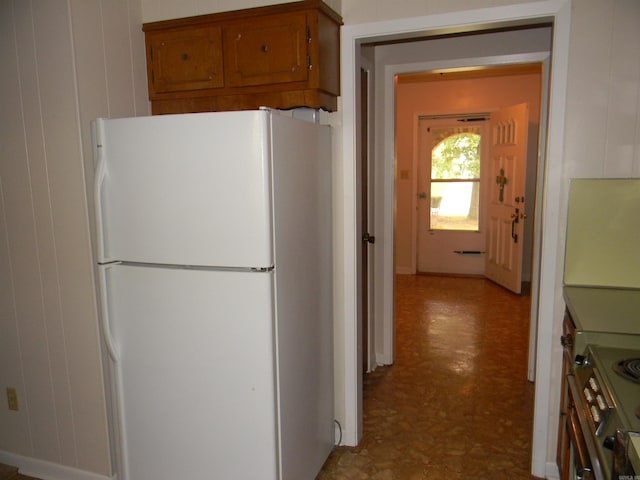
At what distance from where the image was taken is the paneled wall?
2078mm

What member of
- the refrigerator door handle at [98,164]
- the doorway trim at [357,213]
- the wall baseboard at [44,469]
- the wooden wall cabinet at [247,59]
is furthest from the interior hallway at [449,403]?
the wooden wall cabinet at [247,59]

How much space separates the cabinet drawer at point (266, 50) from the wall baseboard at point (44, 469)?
1980 mm

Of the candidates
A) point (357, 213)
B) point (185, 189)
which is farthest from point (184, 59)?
point (357, 213)

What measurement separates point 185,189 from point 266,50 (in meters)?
0.76

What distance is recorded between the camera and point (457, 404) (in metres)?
3.09

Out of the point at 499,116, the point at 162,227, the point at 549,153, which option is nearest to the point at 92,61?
the point at 162,227

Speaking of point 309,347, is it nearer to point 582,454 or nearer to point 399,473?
point 399,473

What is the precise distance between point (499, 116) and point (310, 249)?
4.05 meters

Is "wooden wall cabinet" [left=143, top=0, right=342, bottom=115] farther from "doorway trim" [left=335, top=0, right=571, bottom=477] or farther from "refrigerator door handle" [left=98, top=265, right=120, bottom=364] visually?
"refrigerator door handle" [left=98, top=265, right=120, bottom=364]

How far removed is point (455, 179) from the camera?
645cm

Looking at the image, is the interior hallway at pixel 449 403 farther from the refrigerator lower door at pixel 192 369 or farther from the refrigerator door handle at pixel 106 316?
the refrigerator door handle at pixel 106 316

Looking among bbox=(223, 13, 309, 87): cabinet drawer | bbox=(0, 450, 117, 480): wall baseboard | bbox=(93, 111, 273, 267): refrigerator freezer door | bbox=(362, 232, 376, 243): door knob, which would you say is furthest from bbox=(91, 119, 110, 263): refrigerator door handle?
bbox=(362, 232, 376, 243): door knob

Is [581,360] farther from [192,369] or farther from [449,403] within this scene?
[449,403]

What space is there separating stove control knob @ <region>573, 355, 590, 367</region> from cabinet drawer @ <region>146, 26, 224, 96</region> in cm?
181
